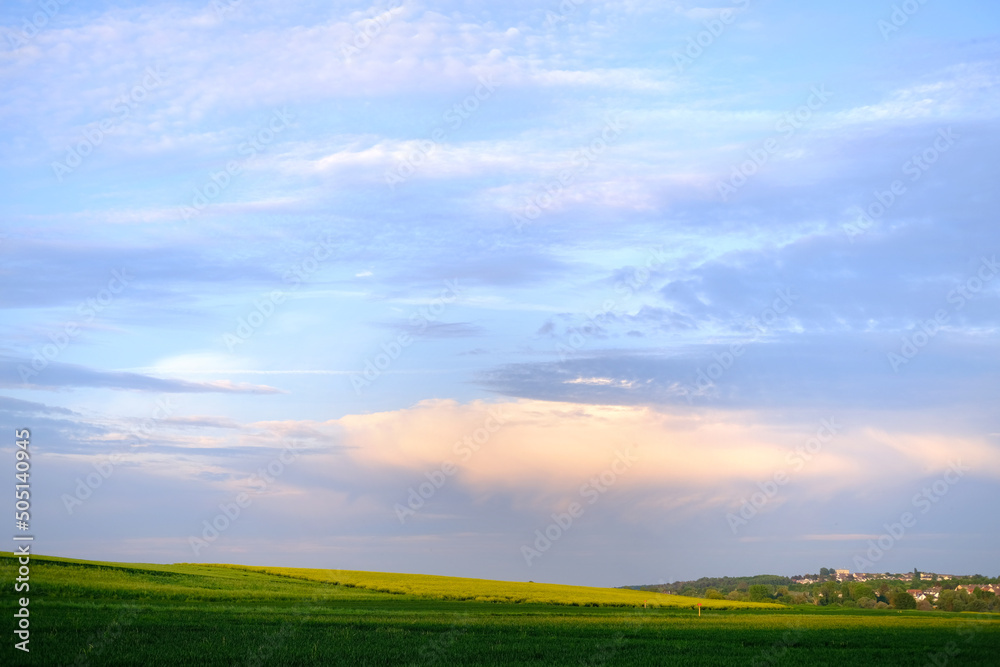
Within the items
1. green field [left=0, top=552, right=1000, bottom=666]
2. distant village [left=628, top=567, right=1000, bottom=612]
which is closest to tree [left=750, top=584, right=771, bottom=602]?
distant village [left=628, top=567, right=1000, bottom=612]

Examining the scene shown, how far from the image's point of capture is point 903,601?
80500mm

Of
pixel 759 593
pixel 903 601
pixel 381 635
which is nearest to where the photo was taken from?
pixel 381 635

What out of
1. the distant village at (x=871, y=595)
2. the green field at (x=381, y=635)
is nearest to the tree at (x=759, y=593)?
the distant village at (x=871, y=595)

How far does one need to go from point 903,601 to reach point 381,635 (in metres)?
73.0

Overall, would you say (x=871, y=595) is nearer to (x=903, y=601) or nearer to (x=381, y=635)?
(x=903, y=601)

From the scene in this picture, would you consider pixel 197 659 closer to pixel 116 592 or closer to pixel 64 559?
pixel 116 592

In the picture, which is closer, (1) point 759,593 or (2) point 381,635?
(2) point 381,635

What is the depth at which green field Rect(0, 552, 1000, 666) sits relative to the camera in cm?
2228

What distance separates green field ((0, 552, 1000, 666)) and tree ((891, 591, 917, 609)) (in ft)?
131

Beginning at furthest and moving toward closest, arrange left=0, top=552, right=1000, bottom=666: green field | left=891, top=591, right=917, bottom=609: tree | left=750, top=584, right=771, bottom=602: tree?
left=750, top=584, right=771, bottom=602: tree → left=891, top=591, right=917, bottom=609: tree → left=0, top=552, right=1000, bottom=666: green field

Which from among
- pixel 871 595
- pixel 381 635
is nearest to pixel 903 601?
pixel 871 595

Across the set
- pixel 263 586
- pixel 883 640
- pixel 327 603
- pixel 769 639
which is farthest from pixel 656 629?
pixel 263 586

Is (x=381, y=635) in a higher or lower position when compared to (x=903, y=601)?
higher

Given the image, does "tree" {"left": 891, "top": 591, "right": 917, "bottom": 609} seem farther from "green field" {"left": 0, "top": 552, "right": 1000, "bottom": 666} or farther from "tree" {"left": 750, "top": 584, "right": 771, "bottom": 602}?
"green field" {"left": 0, "top": 552, "right": 1000, "bottom": 666}
